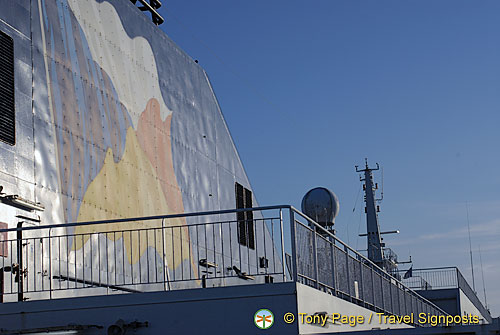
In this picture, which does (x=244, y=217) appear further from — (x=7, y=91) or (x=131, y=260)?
(x=7, y=91)

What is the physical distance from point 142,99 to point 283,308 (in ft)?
22.3

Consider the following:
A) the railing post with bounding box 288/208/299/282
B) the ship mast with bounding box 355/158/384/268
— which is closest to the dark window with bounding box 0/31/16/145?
the railing post with bounding box 288/208/299/282

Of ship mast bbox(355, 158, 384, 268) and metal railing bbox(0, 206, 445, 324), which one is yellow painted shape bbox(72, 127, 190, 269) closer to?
metal railing bbox(0, 206, 445, 324)

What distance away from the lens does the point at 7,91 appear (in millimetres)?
11406

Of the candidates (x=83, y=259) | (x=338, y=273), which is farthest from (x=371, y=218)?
(x=83, y=259)

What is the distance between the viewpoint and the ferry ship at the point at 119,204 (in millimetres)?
10578

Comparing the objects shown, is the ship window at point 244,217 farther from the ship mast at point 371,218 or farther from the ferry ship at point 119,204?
the ship mast at point 371,218

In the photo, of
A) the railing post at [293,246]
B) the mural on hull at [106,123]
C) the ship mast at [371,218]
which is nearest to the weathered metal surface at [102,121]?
the mural on hull at [106,123]

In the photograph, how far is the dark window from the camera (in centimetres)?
1124

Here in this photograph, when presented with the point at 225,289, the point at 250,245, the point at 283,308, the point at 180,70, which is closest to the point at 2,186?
the point at 225,289

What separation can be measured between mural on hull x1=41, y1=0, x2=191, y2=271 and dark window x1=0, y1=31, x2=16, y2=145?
0.93 m

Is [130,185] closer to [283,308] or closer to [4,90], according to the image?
[4,90]

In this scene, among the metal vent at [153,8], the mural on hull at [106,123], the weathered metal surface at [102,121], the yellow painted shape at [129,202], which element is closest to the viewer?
the weathered metal surface at [102,121]

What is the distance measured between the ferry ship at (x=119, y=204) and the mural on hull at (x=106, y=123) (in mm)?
32
